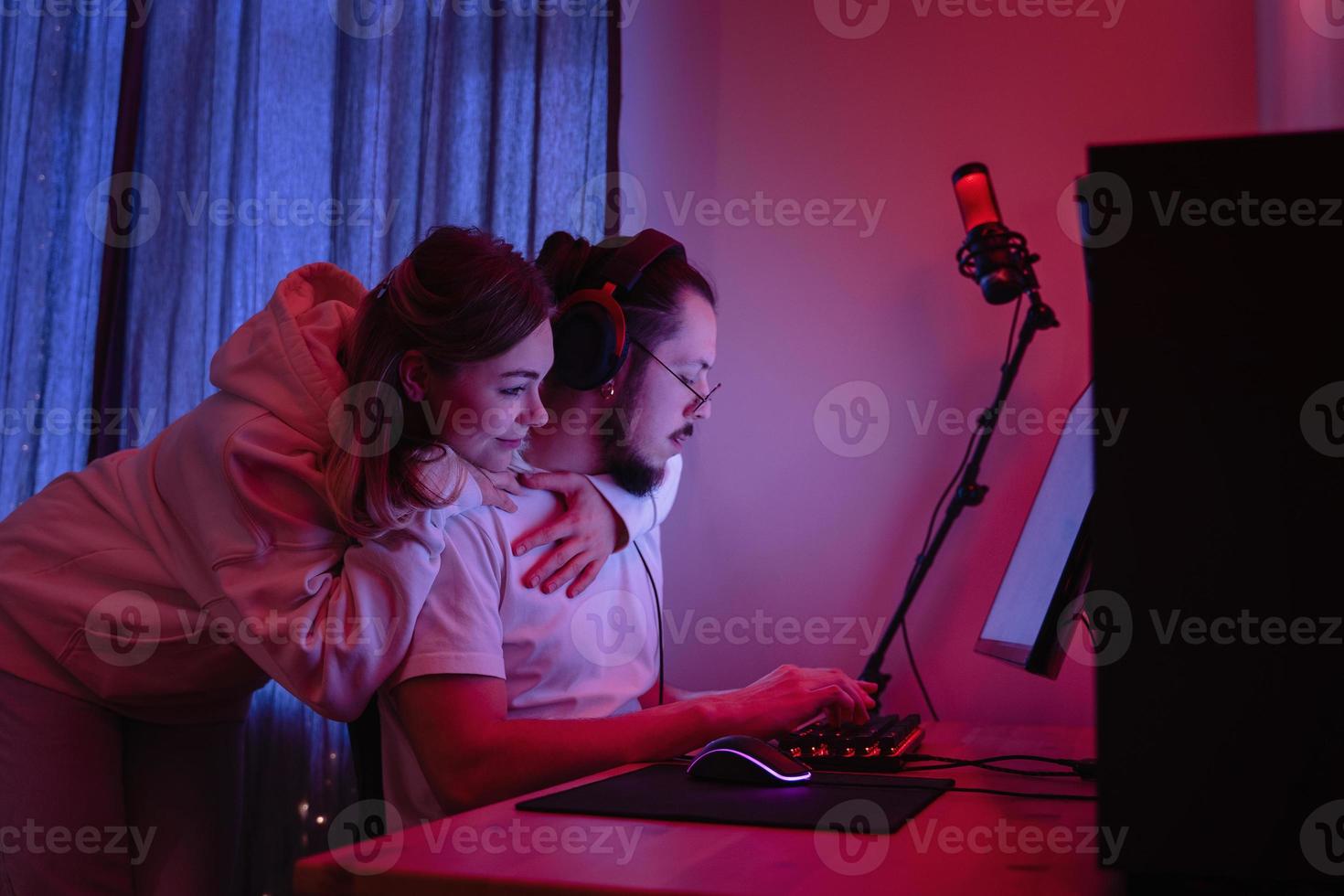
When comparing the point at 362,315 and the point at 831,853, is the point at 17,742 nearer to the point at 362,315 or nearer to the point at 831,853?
the point at 362,315

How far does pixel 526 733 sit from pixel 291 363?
22.4 inches

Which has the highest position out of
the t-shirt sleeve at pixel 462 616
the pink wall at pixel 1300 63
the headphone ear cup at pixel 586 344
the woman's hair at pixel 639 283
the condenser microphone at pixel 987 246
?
the pink wall at pixel 1300 63

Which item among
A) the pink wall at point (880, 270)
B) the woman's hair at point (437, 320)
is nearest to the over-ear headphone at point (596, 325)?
the woman's hair at point (437, 320)

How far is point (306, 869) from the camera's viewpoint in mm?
654

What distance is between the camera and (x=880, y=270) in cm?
204

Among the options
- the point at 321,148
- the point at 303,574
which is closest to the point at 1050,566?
the point at 303,574

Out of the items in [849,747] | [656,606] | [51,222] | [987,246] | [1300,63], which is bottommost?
[849,747]

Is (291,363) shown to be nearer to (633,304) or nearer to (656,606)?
(633,304)

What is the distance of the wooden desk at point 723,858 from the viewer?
0.61 meters

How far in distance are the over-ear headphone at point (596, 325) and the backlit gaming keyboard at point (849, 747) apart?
0.56m

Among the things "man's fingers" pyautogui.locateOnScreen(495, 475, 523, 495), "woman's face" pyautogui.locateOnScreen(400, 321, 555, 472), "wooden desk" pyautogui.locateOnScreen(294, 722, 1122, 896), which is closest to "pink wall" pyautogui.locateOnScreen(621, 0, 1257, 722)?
"man's fingers" pyautogui.locateOnScreen(495, 475, 523, 495)

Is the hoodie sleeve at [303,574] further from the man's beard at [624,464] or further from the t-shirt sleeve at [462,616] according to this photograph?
the man's beard at [624,464]

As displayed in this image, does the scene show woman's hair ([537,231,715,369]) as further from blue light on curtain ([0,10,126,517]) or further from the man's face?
blue light on curtain ([0,10,126,517])

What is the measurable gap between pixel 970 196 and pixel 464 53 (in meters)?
1.16
